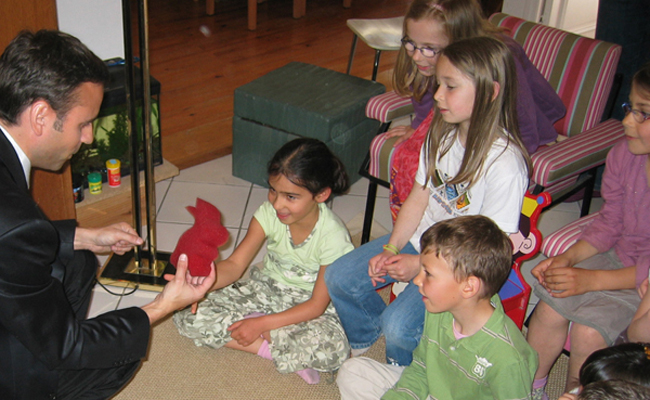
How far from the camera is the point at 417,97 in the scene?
2223 millimetres

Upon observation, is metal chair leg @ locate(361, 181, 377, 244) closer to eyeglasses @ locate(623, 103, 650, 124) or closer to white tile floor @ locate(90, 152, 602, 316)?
white tile floor @ locate(90, 152, 602, 316)

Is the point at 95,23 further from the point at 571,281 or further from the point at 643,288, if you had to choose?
the point at 643,288

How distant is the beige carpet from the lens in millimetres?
1923

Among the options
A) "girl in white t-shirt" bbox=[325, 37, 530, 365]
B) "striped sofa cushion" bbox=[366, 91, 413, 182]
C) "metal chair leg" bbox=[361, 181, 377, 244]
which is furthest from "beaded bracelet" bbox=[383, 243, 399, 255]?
"metal chair leg" bbox=[361, 181, 377, 244]

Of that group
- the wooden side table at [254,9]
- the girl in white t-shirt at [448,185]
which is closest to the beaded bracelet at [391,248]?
the girl in white t-shirt at [448,185]

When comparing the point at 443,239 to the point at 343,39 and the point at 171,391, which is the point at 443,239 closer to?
the point at 171,391

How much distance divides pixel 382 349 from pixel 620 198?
0.88 m

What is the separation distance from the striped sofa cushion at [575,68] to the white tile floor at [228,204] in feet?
1.91

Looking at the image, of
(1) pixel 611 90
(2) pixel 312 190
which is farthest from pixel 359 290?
(1) pixel 611 90

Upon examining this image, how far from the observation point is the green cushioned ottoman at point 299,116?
2723mm

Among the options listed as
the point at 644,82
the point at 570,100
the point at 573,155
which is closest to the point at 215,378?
the point at 573,155

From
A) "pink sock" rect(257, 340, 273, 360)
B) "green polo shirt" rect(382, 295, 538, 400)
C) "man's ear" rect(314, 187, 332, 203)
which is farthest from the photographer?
"pink sock" rect(257, 340, 273, 360)

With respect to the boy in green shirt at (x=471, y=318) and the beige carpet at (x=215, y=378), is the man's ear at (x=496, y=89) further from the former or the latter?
the beige carpet at (x=215, y=378)

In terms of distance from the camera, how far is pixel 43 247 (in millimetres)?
1273
